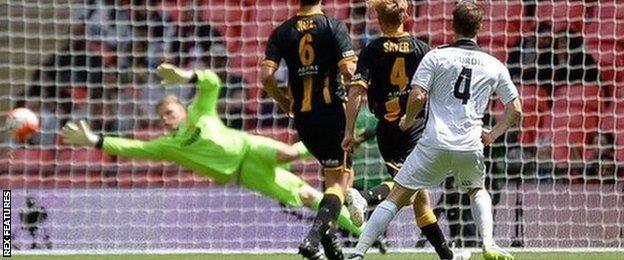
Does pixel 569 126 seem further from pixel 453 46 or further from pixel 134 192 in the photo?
pixel 453 46

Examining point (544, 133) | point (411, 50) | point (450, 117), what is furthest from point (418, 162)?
point (544, 133)

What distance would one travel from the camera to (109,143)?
1205 cm

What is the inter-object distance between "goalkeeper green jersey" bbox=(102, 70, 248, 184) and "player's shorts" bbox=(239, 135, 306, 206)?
0.25 ft

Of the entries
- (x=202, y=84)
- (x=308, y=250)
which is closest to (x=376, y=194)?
(x=308, y=250)

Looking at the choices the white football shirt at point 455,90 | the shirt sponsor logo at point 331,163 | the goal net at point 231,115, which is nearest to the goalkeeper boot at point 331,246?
the shirt sponsor logo at point 331,163

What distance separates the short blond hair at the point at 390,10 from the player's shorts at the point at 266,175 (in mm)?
3335

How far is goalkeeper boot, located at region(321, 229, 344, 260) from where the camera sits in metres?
9.48

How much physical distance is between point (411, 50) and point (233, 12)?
5.15 meters

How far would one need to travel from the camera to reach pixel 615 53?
45.7 ft

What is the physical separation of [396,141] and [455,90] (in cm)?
98

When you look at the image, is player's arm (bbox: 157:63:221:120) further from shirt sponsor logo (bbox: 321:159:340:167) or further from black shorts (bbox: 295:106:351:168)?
shirt sponsor logo (bbox: 321:159:340:167)

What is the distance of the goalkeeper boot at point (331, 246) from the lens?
31.1 feet

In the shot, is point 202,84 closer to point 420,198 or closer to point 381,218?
point 420,198

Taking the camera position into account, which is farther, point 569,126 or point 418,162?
point 569,126
